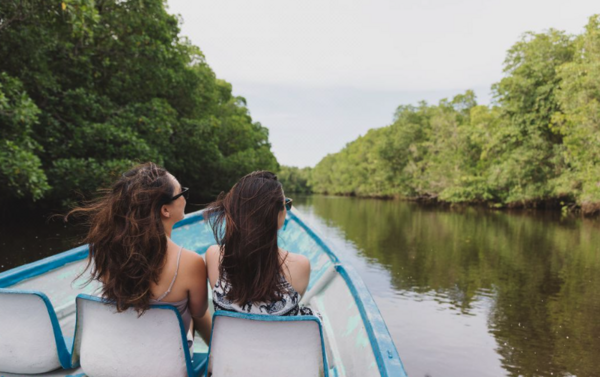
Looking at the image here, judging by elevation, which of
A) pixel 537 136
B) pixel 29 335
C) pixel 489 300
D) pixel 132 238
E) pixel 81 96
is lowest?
pixel 489 300

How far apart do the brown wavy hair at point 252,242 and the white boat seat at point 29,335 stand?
94 cm

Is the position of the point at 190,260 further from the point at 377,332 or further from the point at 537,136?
the point at 537,136

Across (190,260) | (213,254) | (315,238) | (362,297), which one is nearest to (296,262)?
(213,254)

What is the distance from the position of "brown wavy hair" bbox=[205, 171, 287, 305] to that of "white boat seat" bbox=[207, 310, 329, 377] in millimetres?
169

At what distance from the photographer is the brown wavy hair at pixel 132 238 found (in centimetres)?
177

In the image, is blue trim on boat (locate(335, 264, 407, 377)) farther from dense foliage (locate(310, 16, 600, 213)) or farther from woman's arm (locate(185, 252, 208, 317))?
dense foliage (locate(310, 16, 600, 213))

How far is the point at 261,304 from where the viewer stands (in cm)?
184

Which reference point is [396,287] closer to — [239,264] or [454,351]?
[454,351]

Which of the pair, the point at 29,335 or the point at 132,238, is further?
→ the point at 29,335

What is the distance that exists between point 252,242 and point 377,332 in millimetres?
926

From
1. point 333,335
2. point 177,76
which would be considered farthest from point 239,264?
point 177,76

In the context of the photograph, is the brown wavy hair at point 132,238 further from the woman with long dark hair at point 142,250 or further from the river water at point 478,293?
the river water at point 478,293

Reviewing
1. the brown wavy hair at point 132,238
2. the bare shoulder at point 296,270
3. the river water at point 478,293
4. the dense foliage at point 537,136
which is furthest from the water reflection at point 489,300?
the dense foliage at point 537,136

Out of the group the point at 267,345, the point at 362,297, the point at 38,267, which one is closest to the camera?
the point at 267,345
